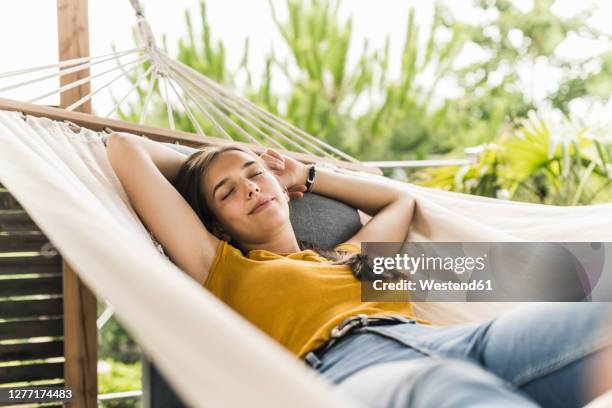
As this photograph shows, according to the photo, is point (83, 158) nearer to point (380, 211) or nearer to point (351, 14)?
point (380, 211)

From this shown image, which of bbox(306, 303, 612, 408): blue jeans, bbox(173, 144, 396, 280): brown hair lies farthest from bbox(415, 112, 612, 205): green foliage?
bbox(306, 303, 612, 408): blue jeans

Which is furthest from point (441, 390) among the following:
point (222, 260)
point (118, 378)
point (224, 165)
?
point (118, 378)

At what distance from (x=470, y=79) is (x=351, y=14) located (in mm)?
2863

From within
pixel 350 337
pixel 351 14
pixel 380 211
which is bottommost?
pixel 350 337

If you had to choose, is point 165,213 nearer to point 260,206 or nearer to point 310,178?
point 260,206

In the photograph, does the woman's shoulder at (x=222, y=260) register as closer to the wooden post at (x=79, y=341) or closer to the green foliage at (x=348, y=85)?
the wooden post at (x=79, y=341)

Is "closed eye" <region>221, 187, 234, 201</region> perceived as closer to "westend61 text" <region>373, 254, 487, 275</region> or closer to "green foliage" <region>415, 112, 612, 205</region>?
"westend61 text" <region>373, 254, 487, 275</region>

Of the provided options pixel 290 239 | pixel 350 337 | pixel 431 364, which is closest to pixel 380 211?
pixel 290 239

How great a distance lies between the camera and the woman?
0.81m

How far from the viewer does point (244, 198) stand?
51.8 inches

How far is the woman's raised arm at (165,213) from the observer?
1264 mm

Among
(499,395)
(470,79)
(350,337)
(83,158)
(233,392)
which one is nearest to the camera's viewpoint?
(233,392)

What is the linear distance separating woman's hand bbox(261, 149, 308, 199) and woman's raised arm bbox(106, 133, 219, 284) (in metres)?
0.31

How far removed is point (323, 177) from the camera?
5.46 ft
